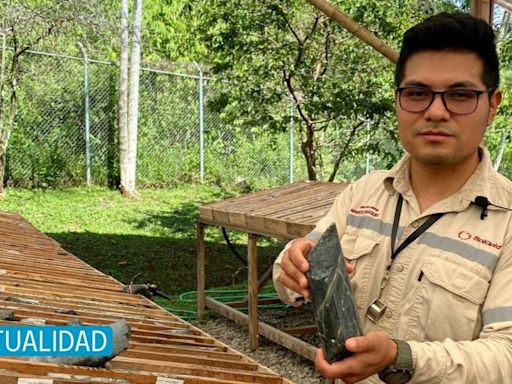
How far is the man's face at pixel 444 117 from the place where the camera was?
1.76 m

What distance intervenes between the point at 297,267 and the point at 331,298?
0.16 meters

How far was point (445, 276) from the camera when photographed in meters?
1.73

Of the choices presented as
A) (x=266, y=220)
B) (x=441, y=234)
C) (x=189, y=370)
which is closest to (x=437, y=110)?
(x=441, y=234)

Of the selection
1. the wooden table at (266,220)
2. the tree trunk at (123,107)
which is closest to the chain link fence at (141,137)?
Answer: the tree trunk at (123,107)

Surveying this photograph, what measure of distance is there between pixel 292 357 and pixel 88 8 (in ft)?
28.0

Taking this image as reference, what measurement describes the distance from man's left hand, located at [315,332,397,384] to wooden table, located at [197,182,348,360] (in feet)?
11.1

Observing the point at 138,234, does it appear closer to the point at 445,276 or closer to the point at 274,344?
the point at 274,344

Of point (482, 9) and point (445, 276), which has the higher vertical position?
point (482, 9)

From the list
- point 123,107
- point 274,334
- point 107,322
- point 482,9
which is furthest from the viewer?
point 123,107

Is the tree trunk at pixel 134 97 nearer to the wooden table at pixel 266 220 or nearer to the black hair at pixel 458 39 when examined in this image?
the wooden table at pixel 266 220

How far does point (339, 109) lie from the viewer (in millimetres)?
9211

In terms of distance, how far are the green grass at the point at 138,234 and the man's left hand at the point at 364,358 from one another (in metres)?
6.81

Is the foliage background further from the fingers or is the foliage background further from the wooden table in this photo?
the fingers

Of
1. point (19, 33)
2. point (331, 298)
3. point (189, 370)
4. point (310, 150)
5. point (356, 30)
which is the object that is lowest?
point (189, 370)
